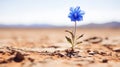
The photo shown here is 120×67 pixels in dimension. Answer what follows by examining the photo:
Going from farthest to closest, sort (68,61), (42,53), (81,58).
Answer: (42,53), (81,58), (68,61)

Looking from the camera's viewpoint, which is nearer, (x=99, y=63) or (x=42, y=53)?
(x=99, y=63)

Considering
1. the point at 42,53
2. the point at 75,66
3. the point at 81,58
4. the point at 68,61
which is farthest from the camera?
the point at 42,53

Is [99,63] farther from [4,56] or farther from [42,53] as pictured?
[4,56]

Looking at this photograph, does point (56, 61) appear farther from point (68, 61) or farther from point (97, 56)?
point (97, 56)

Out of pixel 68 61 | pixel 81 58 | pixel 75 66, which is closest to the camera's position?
pixel 75 66

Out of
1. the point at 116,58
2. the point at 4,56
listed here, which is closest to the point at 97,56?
the point at 116,58

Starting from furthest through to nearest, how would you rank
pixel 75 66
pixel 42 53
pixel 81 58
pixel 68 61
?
1. pixel 42 53
2. pixel 81 58
3. pixel 68 61
4. pixel 75 66

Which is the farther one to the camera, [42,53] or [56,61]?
[42,53]

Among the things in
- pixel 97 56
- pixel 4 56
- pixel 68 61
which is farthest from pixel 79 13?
pixel 4 56

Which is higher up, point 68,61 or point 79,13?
point 79,13
